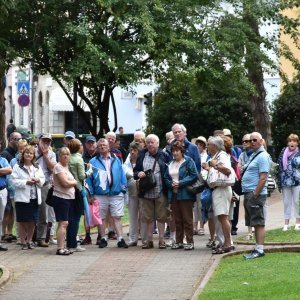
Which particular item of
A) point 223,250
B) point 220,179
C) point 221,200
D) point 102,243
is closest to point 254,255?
point 223,250

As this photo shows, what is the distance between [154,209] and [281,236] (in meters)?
2.37

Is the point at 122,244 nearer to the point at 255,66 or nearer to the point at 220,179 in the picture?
the point at 220,179

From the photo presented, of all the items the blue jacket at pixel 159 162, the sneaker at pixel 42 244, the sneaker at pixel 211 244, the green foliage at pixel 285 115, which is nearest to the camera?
the sneaker at pixel 211 244

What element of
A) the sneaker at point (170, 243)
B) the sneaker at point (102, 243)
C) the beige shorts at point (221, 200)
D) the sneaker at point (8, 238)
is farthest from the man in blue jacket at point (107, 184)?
the beige shorts at point (221, 200)

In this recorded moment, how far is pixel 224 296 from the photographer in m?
12.8

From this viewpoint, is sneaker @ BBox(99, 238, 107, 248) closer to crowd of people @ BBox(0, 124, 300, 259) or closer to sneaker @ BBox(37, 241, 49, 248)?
crowd of people @ BBox(0, 124, 300, 259)

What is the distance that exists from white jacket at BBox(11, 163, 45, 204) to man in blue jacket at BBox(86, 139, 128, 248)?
→ 106 cm

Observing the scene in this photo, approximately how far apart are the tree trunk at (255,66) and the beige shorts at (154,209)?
11867 millimetres

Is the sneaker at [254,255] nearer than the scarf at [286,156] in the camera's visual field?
Yes

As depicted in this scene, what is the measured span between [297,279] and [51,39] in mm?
15583

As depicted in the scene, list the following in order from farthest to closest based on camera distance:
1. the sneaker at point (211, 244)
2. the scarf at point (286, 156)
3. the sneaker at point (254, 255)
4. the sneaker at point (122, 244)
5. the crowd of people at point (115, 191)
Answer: the scarf at point (286, 156) < the sneaker at point (122, 244) < the sneaker at point (211, 244) < the crowd of people at point (115, 191) < the sneaker at point (254, 255)

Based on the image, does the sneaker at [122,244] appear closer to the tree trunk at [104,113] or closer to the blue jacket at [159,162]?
the blue jacket at [159,162]

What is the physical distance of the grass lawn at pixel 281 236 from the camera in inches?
750

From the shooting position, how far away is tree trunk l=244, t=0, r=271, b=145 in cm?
3093
